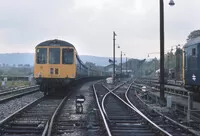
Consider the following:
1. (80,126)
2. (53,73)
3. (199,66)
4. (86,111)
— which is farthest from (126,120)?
(53,73)

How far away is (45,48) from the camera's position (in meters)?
24.4

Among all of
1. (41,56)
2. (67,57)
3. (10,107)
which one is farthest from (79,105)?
(41,56)

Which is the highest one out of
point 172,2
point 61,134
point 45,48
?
point 172,2

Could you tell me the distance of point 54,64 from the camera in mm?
24281

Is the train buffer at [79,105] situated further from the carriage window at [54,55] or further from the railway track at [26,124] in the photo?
the carriage window at [54,55]

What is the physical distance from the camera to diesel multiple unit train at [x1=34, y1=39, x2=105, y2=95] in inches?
949

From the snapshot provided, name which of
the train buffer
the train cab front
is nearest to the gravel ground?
the train buffer

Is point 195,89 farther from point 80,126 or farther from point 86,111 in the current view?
point 80,126

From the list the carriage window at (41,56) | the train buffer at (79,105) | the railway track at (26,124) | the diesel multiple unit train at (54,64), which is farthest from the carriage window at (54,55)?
the railway track at (26,124)

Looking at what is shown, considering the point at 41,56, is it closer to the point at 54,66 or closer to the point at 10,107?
the point at 54,66

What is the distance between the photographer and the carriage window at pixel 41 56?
24.3 metres

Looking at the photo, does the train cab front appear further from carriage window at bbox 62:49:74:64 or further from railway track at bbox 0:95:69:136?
railway track at bbox 0:95:69:136

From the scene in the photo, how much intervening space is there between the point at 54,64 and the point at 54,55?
59 centimetres

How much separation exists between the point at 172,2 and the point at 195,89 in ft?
14.7
